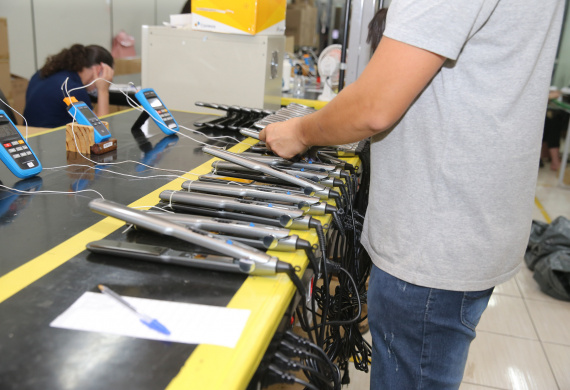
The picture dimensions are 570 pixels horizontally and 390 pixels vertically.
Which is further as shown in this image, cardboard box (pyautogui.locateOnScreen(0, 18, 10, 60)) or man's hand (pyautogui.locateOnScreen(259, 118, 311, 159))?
cardboard box (pyautogui.locateOnScreen(0, 18, 10, 60))

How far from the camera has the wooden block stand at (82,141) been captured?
152 cm

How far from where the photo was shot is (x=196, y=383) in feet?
1.89

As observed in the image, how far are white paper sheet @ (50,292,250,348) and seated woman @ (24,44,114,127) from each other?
89.1 inches

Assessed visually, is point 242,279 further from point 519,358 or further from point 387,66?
point 519,358


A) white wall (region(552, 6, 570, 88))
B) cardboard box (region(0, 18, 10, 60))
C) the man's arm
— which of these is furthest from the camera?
white wall (region(552, 6, 570, 88))

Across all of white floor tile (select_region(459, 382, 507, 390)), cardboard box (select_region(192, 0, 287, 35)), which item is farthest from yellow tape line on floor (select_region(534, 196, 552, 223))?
cardboard box (select_region(192, 0, 287, 35))

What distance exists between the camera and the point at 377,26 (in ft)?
7.22

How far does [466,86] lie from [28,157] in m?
1.09

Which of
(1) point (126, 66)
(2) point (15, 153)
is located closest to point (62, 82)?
(2) point (15, 153)

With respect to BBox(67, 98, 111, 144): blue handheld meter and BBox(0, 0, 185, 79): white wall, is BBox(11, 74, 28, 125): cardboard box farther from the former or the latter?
BBox(67, 98, 111, 144): blue handheld meter

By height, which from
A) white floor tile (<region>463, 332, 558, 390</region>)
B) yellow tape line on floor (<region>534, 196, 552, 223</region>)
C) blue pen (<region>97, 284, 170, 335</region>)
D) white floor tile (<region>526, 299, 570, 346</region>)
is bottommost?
white floor tile (<region>526, 299, 570, 346</region>)

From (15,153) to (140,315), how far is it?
814 mm

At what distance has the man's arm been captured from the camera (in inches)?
30.9

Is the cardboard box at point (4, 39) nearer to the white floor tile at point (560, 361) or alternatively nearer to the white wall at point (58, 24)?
the white wall at point (58, 24)
